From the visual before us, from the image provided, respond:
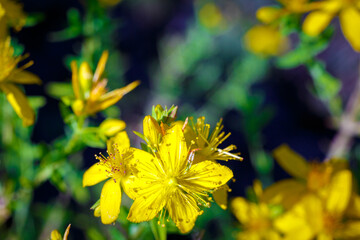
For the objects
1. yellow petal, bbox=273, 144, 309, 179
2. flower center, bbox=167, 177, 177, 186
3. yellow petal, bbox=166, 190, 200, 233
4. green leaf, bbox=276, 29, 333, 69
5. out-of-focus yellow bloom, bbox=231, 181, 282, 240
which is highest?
green leaf, bbox=276, 29, 333, 69

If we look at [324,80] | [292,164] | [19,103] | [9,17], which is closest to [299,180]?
[292,164]

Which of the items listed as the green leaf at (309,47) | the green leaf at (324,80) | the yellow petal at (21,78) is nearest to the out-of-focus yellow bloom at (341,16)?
the green leaf at (309,47)

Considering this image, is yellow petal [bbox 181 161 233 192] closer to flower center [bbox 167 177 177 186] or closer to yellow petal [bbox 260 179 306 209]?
flower center [bbox 167 177 177 186]

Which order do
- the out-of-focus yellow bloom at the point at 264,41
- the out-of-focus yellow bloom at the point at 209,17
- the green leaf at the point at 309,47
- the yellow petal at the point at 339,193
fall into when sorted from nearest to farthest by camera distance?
the yellow petal at the point at 339,193 < the green leaf at the point at 309,47 < the out-of-focus yellow bloom at the point at 209,17 < the out-of-focus yellow bloom at the point at 264,41

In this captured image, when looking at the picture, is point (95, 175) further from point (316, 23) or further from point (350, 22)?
point (350, 22)

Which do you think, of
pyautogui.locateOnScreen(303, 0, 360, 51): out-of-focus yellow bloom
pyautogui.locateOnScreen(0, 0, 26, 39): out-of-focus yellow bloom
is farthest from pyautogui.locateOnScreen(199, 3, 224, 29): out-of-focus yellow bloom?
pyautogui.locateOnScreen(0, 0, 26, 39): out-of-focus yellow bloom

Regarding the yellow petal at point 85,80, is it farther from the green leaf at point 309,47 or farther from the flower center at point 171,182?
the green leaf at point 309,47

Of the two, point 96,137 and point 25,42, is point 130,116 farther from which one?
point 96,137
